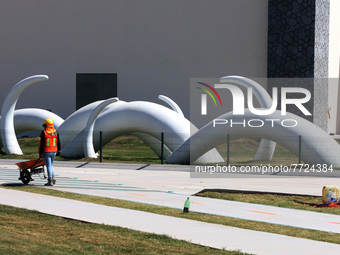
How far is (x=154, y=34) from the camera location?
43.7 meters

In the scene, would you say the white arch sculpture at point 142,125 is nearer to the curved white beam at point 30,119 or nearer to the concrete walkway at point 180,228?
the curved white beam at point 30,119

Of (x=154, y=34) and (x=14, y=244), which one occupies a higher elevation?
(x=154, y=34)

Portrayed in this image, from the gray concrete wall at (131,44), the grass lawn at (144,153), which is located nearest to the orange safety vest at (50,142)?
the grass lawn at (144,153)

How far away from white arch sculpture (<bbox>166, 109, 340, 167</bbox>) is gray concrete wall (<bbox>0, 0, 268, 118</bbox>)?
1705cm

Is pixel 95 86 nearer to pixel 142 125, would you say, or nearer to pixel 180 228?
pixel 142 125

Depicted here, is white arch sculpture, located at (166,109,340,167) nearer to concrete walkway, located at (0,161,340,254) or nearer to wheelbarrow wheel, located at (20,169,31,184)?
concrete walkway, located at (0,161,340,254)

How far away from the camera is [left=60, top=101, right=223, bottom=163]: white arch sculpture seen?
26.8m

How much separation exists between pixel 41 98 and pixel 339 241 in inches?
1503

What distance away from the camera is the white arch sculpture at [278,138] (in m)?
23.6

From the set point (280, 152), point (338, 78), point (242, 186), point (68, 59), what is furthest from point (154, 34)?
point (242, 186)

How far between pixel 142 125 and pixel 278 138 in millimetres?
5931

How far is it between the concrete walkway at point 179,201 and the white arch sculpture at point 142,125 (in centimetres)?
253

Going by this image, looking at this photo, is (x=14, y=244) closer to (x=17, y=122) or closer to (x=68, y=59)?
(x=17, y=122)

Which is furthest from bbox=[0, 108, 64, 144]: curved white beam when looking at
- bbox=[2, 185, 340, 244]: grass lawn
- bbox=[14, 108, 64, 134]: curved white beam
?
bbox=[2, 185, 340, 244]: grass lawn
